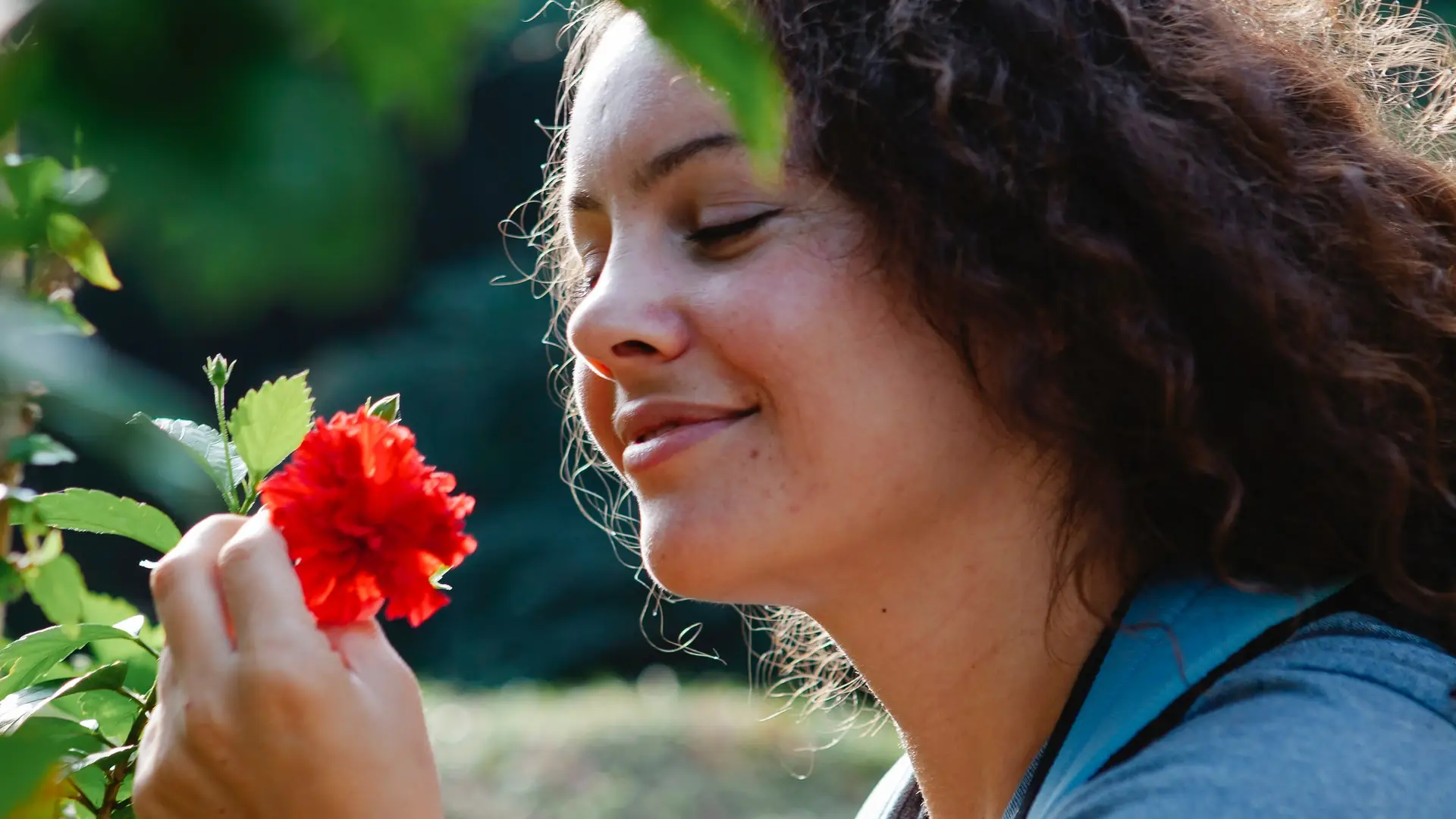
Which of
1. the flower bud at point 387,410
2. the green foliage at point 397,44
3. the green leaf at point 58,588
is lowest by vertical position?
the green leaf at point 58,588

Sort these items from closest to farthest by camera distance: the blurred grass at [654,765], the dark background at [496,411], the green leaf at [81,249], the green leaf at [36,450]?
the green leaf at [81,249] < the green leaf at [36,450] < the blurred grass at [654,765] < the dark background at [496,411]

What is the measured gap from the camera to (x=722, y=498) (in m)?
1.28

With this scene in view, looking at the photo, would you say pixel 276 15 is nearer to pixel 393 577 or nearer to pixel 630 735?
pixel 393 577

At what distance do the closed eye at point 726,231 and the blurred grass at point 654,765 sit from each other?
176 inches

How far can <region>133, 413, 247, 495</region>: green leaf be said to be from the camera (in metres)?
1.11

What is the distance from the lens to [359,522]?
1.04 meters

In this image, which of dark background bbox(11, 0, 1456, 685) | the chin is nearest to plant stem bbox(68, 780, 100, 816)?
the chin

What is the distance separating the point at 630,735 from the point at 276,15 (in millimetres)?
5891

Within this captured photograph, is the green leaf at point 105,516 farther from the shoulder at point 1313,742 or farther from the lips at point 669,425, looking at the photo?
the shoulder at point 1313,742

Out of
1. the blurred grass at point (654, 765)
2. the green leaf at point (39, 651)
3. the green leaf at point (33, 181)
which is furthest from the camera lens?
the blurred grass at point (654, 765)

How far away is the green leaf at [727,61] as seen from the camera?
36cm

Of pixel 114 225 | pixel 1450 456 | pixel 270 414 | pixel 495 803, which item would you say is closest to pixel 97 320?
pixel 495 803

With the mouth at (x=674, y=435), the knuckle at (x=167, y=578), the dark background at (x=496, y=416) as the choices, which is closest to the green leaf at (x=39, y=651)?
the knuckle at (x=167, y=578)

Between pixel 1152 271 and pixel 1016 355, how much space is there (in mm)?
184
